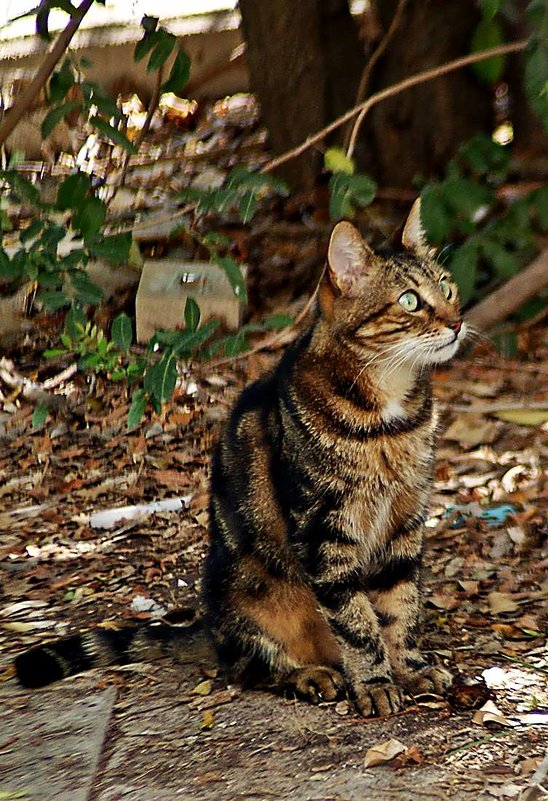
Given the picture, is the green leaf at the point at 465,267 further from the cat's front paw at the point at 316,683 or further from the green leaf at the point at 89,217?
the cat's front paw at the point at 316,683

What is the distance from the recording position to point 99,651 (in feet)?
11.4

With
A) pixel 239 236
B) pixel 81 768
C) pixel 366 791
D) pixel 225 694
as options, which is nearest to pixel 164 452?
pixel 239 236

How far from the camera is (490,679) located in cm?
323

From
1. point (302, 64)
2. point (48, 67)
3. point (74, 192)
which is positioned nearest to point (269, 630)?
point (74, 192)

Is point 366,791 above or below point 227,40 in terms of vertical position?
below

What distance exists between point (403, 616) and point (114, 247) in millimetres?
1749

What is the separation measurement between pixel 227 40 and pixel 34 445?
392 cm

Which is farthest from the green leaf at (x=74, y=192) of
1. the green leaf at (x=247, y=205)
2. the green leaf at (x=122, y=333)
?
the green leaf at (x=247, y=205)

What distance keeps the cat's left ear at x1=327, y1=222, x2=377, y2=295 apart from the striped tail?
1151 millimetres

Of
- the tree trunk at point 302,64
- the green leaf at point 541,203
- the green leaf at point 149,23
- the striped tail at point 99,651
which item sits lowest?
the striped tail at point 99,651

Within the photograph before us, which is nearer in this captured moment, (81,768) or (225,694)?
(81,768)

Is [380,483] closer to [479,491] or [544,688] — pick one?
[544,688]

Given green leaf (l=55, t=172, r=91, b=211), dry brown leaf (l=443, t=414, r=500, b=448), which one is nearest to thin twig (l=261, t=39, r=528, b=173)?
green leaf (l=55, t=172, r=91, b=211)

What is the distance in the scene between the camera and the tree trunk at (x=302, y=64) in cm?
634
